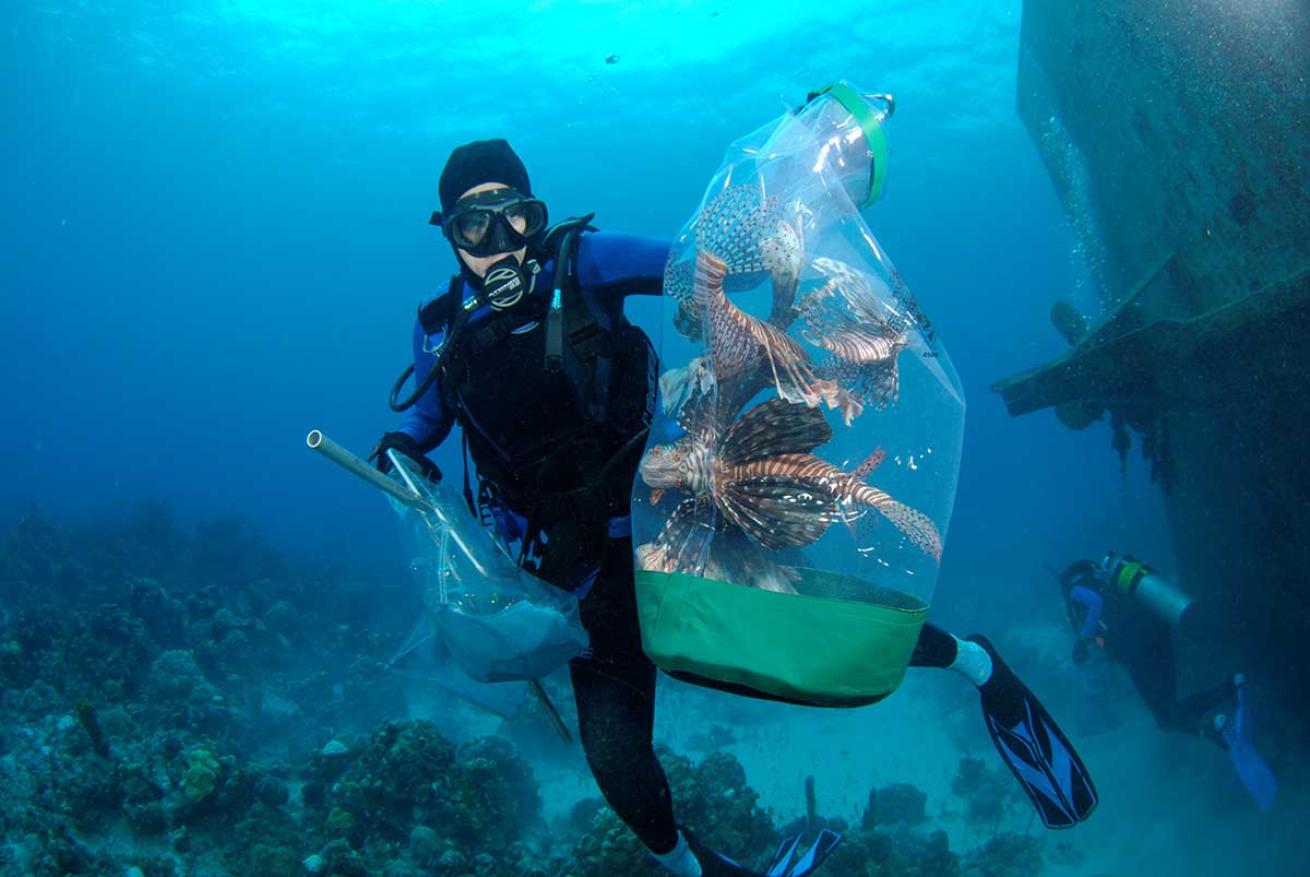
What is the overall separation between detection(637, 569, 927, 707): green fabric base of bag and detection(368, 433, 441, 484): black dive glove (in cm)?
201

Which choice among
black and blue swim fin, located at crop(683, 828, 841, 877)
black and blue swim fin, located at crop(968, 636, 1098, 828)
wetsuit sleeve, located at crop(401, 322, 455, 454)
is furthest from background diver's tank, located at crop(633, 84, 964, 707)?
black and blue swim fin, located at crop(968, 636, 1098, 828)

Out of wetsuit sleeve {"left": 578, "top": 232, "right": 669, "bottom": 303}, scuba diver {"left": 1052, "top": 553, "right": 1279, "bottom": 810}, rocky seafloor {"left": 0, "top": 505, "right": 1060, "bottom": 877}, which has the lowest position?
scuba diver {"left": 1052, "top": 553, "right": 1279, "bottom": 810}

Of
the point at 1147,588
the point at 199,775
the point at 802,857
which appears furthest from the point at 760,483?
the point at 1147,588

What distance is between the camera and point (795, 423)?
2148 mm

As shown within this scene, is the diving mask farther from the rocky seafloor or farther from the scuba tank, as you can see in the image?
the scuba tank

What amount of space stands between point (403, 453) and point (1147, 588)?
9874 mm

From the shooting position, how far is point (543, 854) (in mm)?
7762

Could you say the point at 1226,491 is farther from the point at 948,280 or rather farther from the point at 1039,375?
the point at 948,280

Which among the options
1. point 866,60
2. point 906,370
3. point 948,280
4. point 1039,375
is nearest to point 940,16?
point 866,60

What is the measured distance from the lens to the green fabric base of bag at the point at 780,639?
1.81m

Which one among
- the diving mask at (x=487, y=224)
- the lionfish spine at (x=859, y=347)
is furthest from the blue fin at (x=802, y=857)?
the diving mask at (x=487, y=224)

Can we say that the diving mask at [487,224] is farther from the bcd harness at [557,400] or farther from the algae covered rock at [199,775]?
the algae covered rock at [199,775]

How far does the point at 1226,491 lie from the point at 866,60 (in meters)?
25.1

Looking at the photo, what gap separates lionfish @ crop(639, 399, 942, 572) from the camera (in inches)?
84.6
